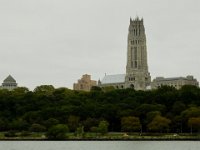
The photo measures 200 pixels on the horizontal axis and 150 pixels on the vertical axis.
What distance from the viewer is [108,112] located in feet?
403

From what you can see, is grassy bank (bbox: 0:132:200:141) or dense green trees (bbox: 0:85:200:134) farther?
dense green trees (bbox: 0:85:200:134)

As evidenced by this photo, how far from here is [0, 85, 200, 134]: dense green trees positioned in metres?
115

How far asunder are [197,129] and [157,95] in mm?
23720

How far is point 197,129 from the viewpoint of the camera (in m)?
112

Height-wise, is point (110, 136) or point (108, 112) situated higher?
point (108, 112)

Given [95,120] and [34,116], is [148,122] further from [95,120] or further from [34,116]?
[34,116]

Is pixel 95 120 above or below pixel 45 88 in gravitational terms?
below

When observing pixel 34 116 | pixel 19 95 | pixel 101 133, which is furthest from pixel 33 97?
pixel 101 133

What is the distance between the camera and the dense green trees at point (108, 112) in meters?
115

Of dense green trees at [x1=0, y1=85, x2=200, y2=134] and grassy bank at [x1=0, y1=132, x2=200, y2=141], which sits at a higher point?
dense green trees at [x1=0, y1=85, x2=200, y2=134]

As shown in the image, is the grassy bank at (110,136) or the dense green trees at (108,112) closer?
the grassy bank at (110,136)

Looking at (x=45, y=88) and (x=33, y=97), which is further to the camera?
(x=45, y=88)

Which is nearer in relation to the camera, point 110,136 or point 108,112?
point 110,136

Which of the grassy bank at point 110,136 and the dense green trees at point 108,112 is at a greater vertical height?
the dense green trees at point 108,112
